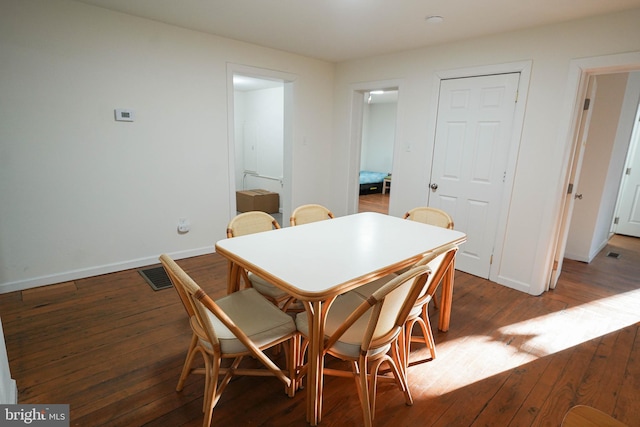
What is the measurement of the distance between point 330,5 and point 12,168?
2.84 metres

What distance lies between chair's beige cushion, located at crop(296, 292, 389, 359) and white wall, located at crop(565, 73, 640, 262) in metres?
3.65

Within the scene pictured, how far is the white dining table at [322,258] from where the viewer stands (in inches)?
55.2

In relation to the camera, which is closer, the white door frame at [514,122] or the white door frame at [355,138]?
the white door frame at [514,122]

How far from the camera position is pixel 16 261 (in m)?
2.71

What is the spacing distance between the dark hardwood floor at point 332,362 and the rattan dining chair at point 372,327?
0.81ft

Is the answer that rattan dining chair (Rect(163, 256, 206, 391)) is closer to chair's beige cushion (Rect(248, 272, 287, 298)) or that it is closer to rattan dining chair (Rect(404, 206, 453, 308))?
chair's beige cushion (Rect(248, 272, 287, 298))

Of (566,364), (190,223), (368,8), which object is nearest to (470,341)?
(566,364)

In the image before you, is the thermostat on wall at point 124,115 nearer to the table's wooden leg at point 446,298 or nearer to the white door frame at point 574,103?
the table's wooden leg at point 446,298

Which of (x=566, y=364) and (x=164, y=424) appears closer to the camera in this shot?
(x=164, y=424)

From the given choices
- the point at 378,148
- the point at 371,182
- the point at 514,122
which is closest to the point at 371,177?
the point at 371,182

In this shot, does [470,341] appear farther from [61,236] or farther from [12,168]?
[12,168]

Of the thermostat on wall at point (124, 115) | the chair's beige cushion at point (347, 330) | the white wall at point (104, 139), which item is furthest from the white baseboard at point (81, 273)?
the chair's beige cushion at point (347, 330)

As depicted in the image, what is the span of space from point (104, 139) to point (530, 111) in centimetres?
386

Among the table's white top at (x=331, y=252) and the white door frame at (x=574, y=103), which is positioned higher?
A: the white door frame at (x=574, y=103)
